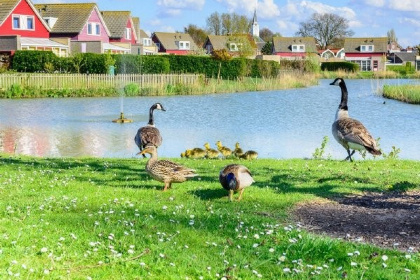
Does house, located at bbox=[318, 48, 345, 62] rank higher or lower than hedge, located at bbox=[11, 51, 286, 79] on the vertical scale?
higher

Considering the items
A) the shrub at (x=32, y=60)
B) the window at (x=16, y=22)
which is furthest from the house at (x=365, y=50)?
the shrub at (x=32, y=60)

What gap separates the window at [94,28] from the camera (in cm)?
8012

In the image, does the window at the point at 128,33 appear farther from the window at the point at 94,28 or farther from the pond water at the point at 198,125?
the pond water at the point at 198,125

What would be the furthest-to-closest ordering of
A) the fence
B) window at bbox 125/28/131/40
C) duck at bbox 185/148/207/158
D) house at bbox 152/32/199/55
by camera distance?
house at bbox 152/32/199/55 → window at bbox 125/28/131/40 → the fence → duck at bbox 185/148/207/158

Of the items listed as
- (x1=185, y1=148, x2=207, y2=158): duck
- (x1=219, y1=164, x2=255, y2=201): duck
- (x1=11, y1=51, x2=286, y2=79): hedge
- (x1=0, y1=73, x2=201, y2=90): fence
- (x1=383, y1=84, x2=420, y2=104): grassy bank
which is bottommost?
(x1=185, y1=148, x2=207, y2=158): duck

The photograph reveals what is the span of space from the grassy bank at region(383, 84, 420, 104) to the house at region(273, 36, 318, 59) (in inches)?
3183

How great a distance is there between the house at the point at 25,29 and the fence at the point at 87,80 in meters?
16.7

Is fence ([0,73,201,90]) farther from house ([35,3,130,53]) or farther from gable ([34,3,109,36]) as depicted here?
gable ([34,3,109,36])

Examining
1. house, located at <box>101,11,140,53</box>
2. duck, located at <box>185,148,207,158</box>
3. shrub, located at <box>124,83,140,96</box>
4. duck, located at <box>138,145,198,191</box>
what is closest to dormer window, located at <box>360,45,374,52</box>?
house, located at <box>101,11,140,53</box>

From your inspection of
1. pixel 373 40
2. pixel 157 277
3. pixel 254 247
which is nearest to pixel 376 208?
pixel 254 247

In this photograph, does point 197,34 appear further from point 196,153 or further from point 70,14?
point 196,153

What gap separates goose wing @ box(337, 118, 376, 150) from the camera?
15.1 meters

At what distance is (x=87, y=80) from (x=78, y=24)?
1193 inches

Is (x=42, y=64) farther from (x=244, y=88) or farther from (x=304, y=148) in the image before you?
(x=304, y=148)
